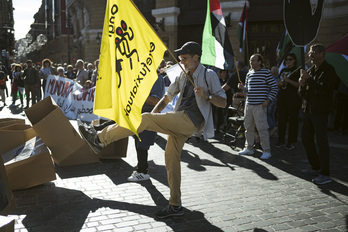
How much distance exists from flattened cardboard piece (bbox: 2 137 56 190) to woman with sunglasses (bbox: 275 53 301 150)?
5.08 m

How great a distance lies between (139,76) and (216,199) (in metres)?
1.98

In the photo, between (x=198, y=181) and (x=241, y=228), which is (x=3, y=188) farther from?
(x=198, y=181)

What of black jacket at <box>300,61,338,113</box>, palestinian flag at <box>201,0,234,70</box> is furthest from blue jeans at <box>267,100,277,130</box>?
black jacket at <box>300,61,338,113</box>

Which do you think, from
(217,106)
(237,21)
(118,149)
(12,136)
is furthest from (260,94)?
(237,21)

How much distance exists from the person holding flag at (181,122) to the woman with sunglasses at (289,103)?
12.9ft

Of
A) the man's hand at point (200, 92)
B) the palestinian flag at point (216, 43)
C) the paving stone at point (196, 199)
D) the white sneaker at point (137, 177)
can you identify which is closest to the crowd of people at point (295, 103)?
the paving stone at point (196, 199)

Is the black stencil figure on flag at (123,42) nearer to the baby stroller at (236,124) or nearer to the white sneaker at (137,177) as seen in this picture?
the white sneaker at (137,177)

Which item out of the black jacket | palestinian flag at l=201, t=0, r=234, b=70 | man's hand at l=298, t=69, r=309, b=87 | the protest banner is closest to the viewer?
man's hand at l=298, t=69, r=309, b=87

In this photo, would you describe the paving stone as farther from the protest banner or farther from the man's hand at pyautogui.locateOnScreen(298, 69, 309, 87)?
the protest banner

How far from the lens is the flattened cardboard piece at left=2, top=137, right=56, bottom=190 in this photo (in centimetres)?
473

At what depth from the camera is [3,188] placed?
324 centimetres

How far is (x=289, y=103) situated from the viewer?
7875mm

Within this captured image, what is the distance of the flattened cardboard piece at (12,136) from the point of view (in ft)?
17.3

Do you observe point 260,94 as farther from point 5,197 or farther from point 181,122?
point 5,197
